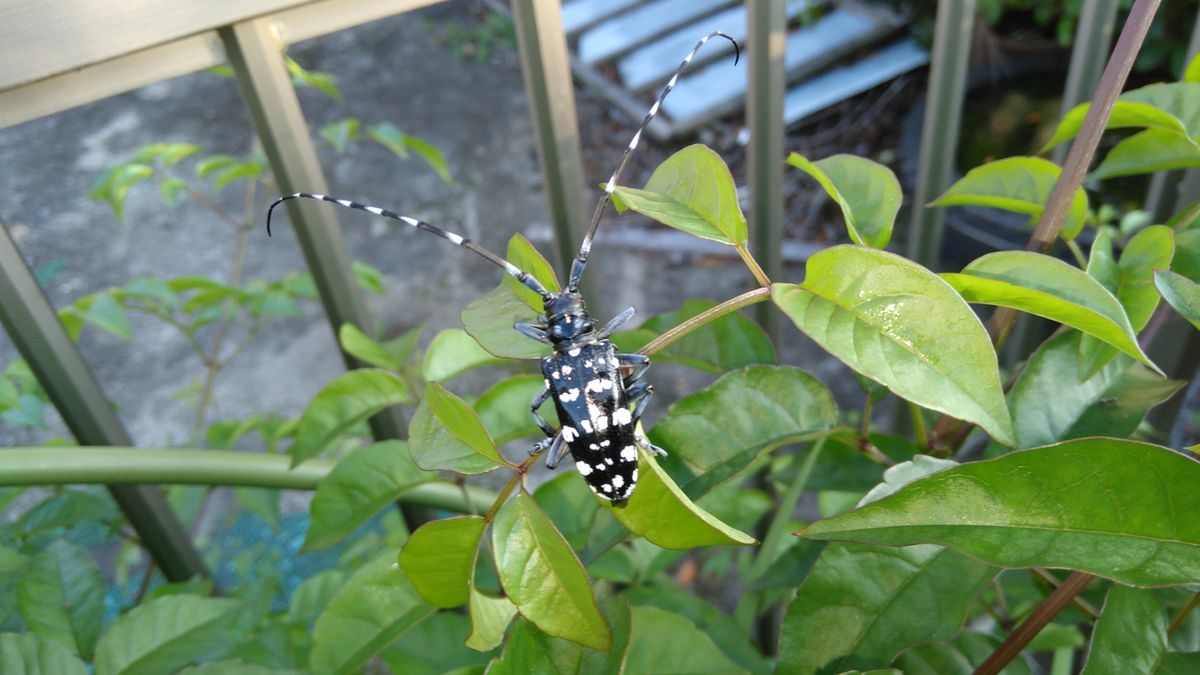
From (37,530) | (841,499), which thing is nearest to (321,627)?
(37,530)

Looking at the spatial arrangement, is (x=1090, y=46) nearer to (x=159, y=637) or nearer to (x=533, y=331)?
(x=533, y=331)

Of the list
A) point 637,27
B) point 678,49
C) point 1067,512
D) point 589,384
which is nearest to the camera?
point 1067,512

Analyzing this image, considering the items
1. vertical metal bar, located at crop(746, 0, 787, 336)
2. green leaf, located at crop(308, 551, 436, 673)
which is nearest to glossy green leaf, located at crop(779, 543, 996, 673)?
green leaf, located at crop(308, 551, 436, 673)

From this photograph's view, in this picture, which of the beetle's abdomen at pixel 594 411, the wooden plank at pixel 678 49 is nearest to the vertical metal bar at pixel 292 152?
the beetle's abdomen at pixel 594 411

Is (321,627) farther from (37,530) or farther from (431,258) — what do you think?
(431,258)

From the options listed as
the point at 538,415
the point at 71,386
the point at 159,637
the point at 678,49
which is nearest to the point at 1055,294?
the point at 538,415

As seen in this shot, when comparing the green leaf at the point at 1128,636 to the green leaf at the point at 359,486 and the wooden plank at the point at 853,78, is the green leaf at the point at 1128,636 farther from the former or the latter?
the wooden plank at the point at 853,78
